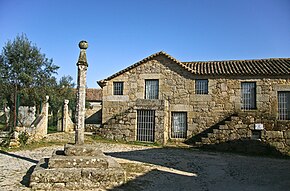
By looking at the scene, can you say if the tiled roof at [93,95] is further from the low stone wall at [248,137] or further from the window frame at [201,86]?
the low stone wall at [248,137]

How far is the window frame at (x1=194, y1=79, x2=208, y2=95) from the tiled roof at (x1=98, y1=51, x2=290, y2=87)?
1.77 feet

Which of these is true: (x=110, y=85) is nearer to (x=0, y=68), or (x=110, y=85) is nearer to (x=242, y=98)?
(x=0, y=68)

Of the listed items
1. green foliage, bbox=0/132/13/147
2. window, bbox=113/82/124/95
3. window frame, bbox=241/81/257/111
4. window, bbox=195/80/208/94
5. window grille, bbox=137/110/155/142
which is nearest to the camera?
green foliage, bbox=0/132/13/147

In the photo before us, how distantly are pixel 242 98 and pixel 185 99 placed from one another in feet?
11.4

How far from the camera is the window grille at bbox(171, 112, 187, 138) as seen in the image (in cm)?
1616

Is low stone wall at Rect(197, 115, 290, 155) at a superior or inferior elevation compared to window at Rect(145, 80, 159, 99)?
inferior

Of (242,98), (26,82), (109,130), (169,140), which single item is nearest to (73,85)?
(26,82)

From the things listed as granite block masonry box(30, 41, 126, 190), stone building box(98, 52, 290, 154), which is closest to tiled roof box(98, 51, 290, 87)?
stone building box(98, 52, 290, 154)

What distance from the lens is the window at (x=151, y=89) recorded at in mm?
17031

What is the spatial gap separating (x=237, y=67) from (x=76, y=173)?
1360 centimetres

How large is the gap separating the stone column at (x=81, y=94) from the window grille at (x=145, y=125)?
8.83 metres

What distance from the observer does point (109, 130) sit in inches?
643

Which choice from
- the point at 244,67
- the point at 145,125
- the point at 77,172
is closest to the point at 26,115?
the point at 145,125

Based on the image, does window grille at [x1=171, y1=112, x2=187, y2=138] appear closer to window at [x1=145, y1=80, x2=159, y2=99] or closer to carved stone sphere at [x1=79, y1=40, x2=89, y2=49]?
window at [x1=145, y1=80, x2=159, y2=99]
